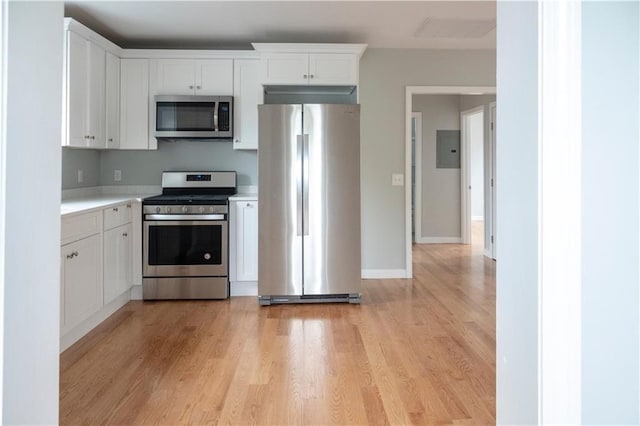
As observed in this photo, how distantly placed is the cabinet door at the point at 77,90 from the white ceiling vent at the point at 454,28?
2.78 metres

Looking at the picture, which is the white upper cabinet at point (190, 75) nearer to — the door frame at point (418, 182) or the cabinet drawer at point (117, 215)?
the cabinet drawer at point (117, 215)

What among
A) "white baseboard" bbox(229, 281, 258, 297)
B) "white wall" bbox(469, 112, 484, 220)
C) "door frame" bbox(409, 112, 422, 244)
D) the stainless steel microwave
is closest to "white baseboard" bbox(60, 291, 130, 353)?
"white baseboard" bbox(229, 281, 258, 297)

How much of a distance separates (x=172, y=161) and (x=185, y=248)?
3.60 feet

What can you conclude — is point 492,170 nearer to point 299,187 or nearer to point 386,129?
point 386,129

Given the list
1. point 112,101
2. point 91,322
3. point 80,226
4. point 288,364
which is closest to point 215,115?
point 112,101

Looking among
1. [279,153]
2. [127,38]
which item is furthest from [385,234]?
[127,38]

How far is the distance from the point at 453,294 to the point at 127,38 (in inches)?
151

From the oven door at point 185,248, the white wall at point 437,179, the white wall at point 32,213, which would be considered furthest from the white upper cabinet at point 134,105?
the white wall at point 437,179

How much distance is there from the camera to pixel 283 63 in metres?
4.32

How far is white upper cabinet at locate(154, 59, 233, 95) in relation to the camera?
4.49 metres

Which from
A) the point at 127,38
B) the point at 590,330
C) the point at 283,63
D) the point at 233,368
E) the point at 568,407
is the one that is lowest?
Answer: the point at 233,368

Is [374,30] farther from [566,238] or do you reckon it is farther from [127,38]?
[566,238]

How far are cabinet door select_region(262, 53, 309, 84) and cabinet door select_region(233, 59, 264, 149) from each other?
194 mm

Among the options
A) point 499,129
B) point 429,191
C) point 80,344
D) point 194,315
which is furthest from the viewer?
point 429,191
